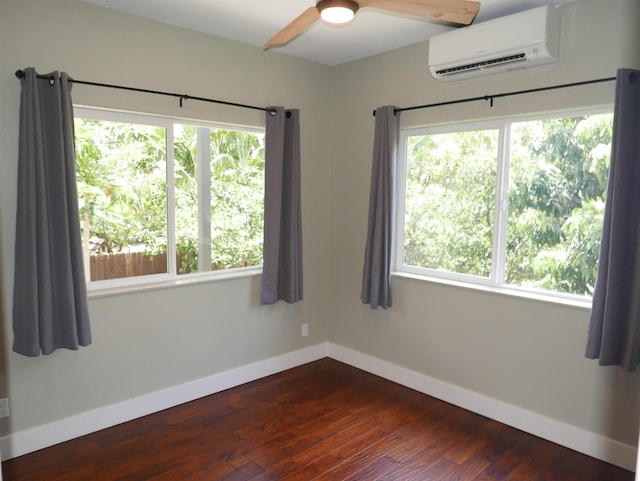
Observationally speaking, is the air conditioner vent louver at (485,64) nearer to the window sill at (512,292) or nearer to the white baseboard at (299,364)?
the window sill at (512,292)

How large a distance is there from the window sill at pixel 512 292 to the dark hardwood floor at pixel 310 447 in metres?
0.89

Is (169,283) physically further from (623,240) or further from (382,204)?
(623,240)

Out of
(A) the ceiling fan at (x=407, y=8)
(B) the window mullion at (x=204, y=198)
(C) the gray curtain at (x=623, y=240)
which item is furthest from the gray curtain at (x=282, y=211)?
(C) the gray curtain at (x=623, y=240)

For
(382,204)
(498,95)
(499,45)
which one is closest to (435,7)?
(499,45)

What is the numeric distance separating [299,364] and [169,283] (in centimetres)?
146

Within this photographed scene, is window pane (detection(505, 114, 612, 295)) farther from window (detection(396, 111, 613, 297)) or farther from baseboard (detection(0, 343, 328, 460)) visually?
baseboard (detection(0, 343, 328, 460))

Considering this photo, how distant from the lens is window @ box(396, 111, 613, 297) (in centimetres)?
282

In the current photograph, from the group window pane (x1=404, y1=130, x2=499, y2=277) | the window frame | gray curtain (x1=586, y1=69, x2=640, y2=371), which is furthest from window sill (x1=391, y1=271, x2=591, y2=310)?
gray curtain (x1=586, y1=69, x2=640, y2=371)

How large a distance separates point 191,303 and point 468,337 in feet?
6.65

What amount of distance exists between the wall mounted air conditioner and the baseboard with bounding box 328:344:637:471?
2.23 metres

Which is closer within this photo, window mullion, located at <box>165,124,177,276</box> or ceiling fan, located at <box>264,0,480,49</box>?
ceiling fan, located at <box>264,0,480,49</box>

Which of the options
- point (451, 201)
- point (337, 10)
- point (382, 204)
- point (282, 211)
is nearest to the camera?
point (337, 10)

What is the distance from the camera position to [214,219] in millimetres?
3592

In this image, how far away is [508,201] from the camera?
317cm
